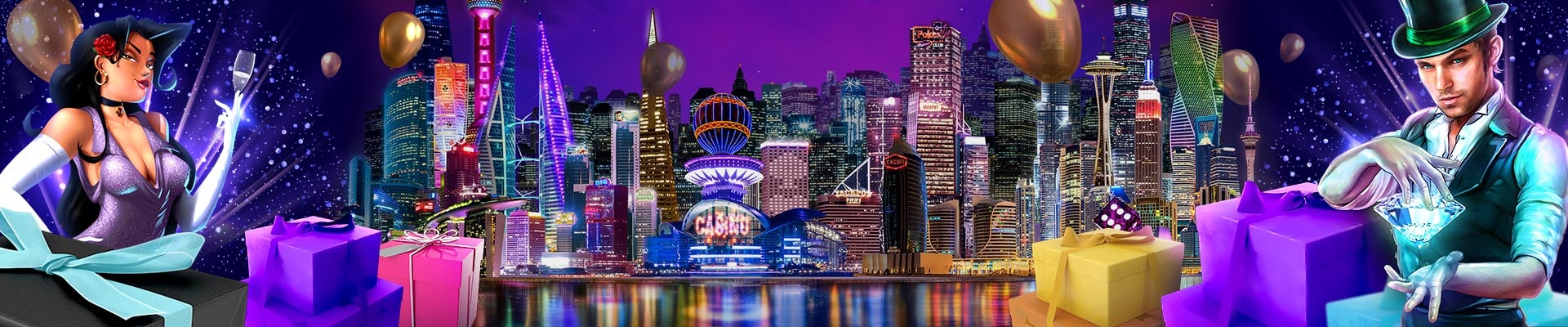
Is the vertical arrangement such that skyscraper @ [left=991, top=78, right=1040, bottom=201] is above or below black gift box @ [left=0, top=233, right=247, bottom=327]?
above

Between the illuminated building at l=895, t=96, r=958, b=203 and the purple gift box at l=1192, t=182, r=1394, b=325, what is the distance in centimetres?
559

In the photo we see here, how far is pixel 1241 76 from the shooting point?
5.44 meters

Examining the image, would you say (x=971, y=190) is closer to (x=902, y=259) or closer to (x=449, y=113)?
(x=902, y=259)

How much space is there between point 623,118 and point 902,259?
2.72 metres

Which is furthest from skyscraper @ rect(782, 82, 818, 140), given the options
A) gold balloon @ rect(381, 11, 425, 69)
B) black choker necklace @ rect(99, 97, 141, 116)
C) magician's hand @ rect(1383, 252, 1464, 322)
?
magician's hand @ rect(1383, 252, 1464, 322)

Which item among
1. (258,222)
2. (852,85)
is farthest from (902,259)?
(258,222)

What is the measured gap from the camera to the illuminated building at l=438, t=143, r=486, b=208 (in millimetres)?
7617

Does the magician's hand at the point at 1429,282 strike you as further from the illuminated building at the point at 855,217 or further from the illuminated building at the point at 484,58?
→ the illuminated building at the point at 484,58

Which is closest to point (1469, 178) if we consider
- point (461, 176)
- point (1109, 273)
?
point (1109, 273)

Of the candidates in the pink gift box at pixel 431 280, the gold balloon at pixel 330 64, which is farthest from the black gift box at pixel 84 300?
the gold balloon at pixel 330 64

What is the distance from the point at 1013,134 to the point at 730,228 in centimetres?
248

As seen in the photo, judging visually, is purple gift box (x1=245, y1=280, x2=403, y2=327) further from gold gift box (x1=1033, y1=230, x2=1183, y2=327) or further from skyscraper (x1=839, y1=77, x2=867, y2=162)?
skyscraper (x1=839, y1=77, x2=867, y2=162)

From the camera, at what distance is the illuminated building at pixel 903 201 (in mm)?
8461

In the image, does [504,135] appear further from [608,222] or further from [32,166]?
[32,166]
